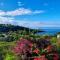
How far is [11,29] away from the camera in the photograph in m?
14.4

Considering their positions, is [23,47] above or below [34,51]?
above

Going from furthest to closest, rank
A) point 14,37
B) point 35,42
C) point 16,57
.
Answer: point 14,37, point 35,42, point 16,57

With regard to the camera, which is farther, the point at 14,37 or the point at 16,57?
the point at 14,37

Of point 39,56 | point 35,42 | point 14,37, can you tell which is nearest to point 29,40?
point 35,42

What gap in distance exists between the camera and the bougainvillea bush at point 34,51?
8.00 metres

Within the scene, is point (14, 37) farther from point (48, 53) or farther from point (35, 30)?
point (48, 53)

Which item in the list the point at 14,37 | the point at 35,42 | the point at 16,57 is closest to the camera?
the point at 16,57

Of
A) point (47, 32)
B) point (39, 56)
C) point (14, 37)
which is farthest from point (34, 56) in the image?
point (47, 32)

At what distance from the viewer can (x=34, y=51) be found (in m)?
8.00

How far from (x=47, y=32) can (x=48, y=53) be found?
19.0ft

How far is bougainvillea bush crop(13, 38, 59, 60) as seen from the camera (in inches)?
315

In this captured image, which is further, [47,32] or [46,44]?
[47,32]

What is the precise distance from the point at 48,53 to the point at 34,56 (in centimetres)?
47

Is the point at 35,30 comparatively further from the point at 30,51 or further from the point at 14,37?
the point at 30,51
